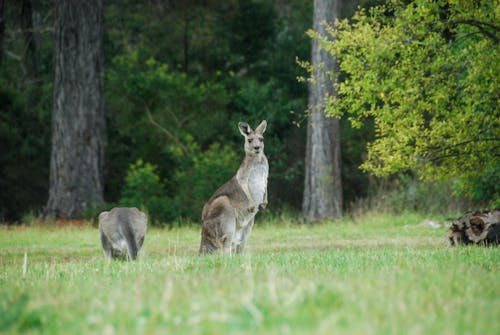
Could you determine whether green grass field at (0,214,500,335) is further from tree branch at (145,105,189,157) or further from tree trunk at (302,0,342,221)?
tree branch at (145,105,189,157)

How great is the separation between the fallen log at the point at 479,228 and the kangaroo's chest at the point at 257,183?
354cm

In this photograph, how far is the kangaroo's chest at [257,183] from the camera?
1288 cm

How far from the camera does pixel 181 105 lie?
108 feet

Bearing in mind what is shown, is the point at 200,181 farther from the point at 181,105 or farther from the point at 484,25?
the point at 484,25

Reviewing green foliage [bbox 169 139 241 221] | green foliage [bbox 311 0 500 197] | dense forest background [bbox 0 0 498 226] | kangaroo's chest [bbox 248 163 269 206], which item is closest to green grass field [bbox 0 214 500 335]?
kangaroo's chest [bbox 248 163 269 206]

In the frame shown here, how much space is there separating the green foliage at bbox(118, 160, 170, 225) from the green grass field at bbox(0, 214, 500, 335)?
51.5 ft

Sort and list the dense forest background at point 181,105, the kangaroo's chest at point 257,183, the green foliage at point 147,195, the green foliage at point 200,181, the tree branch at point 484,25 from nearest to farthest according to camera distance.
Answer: the kangaroo's chest at point 257,183 → the tree branch at point 484,25 → the green foliage at point 200,181 → the green foliage at point 147,195 → the dense forest background at point 181,105

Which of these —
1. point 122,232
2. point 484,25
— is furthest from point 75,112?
point 484,25

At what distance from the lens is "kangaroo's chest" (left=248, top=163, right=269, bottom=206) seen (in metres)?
12.9

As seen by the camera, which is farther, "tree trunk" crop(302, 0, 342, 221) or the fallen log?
"tree trunk" crop(302, 0, 342, 221)

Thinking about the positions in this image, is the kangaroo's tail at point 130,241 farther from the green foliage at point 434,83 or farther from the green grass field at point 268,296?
the green foliage at point 434,83

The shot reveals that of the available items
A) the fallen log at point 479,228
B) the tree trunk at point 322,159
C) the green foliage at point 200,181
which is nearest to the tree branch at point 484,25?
the fallen log at point 479,228

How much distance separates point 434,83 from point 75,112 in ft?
50.3

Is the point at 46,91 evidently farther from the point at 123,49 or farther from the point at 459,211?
the point at 459,211
